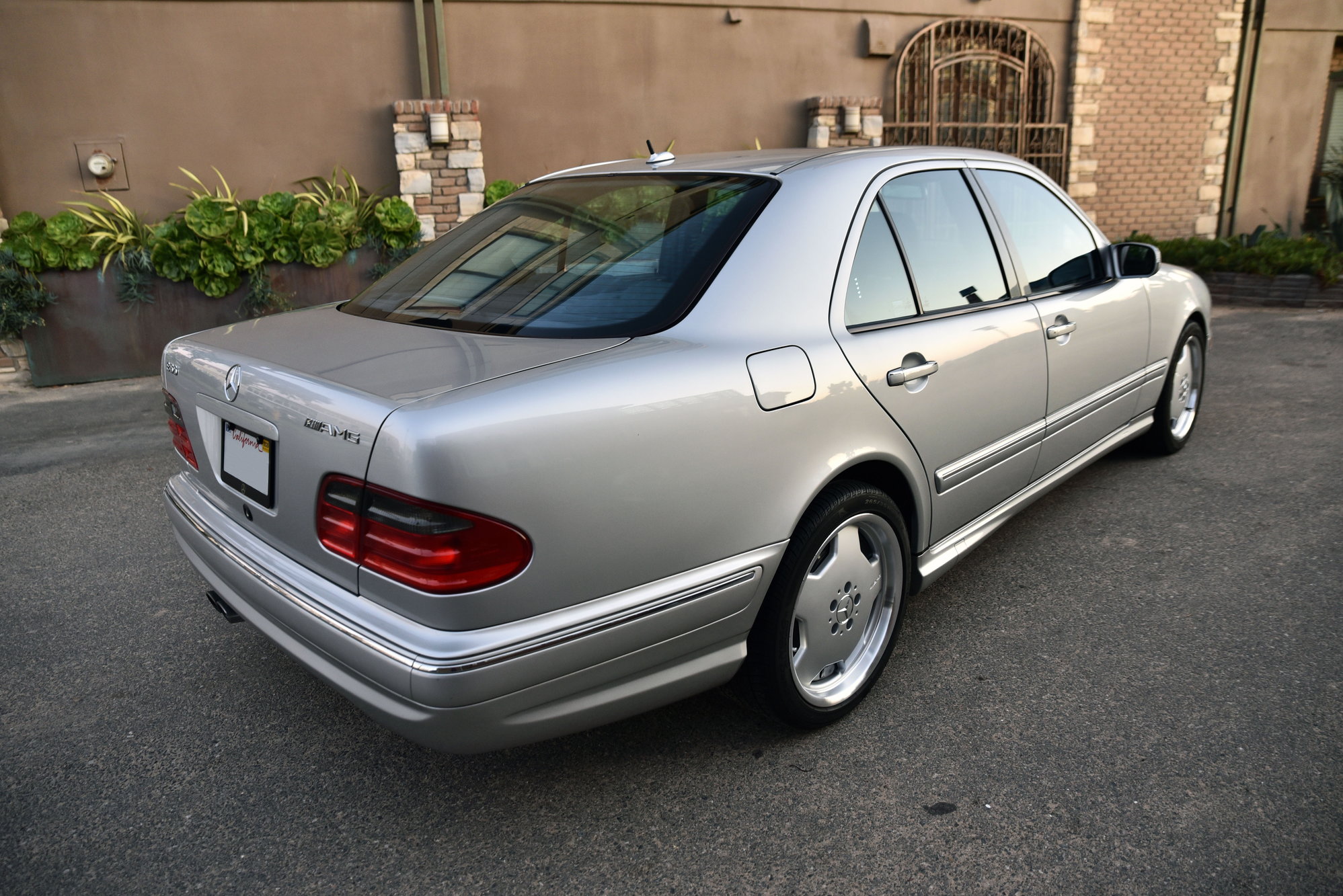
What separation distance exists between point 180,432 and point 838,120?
845 cm

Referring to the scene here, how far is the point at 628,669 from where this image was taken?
197 cm

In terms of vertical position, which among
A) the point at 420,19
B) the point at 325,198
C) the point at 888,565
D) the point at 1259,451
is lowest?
the point at 1259,451

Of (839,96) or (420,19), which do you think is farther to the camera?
(839,96)

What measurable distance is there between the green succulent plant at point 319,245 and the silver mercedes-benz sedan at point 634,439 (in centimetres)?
485

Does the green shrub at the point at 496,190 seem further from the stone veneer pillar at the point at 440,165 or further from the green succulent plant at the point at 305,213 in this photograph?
the green succulent plant at the point at 305,213

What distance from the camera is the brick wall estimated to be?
36.5ft

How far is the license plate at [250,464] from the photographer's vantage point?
80.8 inches

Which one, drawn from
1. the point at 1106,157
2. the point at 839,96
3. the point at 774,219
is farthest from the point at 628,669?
the point at 1106,157

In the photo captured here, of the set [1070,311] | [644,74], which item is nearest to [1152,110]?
[644,74]

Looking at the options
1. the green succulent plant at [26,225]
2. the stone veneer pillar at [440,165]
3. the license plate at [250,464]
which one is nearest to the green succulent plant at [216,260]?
the green succulent plant at [26,225]

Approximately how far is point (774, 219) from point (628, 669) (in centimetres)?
122

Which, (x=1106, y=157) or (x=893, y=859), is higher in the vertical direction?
(x=1106, y=157)

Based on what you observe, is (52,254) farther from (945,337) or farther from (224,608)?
(945,337)

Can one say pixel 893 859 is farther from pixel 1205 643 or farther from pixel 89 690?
pixel 89 690
